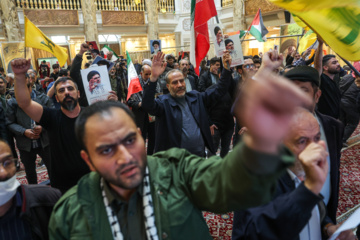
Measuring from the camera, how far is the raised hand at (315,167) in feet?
3.23

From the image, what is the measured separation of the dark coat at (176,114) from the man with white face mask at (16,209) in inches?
62.1

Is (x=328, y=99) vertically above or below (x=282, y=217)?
above

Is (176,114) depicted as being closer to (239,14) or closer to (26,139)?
(26,139)

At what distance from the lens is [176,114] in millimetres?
2877

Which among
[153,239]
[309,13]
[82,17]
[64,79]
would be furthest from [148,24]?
[153,239]

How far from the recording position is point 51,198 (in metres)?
1.43

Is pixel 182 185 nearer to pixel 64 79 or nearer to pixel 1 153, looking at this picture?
pixel 1 153

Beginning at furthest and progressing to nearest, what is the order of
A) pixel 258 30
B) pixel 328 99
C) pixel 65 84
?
pixel 258 30 → pixel 328 99 → pixel 65 84

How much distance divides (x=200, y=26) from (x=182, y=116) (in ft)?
5.12

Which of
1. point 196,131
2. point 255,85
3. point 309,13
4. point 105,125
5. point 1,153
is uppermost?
point 309,13

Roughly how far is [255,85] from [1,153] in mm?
1350

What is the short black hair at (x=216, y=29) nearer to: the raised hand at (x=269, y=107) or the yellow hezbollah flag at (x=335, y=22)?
the yellow hezbollah flag at (x=335, y=22)

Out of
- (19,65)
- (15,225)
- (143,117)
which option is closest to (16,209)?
(15,225)

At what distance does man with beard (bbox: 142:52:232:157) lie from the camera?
9.39 ft
